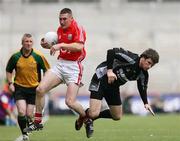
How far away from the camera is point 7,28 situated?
3966 cm

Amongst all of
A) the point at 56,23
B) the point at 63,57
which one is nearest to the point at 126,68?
the point at 63,57

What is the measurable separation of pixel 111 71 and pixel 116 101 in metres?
1.02

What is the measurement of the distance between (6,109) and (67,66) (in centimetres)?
843

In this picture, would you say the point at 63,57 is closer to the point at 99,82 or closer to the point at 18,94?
the point at 99,82

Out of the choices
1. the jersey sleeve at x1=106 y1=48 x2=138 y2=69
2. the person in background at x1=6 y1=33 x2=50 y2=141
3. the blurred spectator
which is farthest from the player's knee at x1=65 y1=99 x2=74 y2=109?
the blurred spectator

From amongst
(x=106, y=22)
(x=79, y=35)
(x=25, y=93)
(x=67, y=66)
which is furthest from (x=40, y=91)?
(x=106, y=22)

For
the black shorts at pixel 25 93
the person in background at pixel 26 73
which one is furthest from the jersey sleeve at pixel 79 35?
the black shorts at pixel 25 93

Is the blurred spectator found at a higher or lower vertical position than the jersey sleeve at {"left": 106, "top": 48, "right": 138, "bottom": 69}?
lower

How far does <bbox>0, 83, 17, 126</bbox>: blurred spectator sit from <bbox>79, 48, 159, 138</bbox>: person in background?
7868 millimetres

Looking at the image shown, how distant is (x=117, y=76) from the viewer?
12.3 metres

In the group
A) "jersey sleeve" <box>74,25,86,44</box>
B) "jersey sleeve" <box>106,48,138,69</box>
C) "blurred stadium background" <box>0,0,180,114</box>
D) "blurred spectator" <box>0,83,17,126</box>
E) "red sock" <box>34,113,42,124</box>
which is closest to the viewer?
"jersey sleeve" <box>106,48,138,69</box>

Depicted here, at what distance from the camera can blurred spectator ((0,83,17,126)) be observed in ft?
67.6

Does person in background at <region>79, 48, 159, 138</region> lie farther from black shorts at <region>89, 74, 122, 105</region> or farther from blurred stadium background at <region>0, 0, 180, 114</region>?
blurred stadium background at <region>0, 0, 180, 114</region>

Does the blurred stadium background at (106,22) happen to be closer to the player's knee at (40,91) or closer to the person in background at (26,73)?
the person in background at (26,73)
